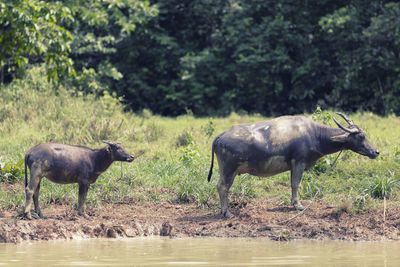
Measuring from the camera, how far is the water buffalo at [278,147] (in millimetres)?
9562

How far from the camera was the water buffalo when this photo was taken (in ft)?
31.4

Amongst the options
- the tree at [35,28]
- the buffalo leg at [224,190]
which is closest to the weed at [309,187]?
the buffalo leg at [224,190]

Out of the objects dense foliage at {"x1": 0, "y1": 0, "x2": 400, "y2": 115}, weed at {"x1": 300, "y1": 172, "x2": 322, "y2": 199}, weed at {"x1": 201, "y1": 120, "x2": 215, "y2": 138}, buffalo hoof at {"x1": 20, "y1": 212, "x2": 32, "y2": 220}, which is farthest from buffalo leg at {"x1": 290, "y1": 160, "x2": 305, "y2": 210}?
dense foliage at {"x1": 0, "y1": 0, "x2": 400, "y2": 115}

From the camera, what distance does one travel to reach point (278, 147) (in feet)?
31.9

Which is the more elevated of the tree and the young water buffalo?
the tree

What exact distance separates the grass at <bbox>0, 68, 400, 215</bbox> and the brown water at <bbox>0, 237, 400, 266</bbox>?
1.72 meters

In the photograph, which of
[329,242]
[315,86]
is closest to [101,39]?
[315,86]

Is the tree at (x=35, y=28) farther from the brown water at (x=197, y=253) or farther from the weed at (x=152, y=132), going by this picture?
the brown water at (x=197, y=253)

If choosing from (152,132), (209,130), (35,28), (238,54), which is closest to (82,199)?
(152,132)

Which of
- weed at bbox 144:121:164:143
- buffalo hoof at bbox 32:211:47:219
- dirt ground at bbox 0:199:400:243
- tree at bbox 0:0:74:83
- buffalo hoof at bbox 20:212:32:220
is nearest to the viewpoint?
dirt ground at bbox 0:199:400:243

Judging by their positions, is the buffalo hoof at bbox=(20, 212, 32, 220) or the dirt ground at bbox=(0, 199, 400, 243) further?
the buffalo hoof at bbox=(20, 212, 32, 220)

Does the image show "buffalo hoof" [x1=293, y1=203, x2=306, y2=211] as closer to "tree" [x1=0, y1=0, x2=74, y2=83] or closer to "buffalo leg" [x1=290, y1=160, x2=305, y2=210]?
"buffalo leg" [x1=290, y1=160, x2=305, y2=210]

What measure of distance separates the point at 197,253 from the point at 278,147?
287 cm

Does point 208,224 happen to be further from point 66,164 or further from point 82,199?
point 66,164
